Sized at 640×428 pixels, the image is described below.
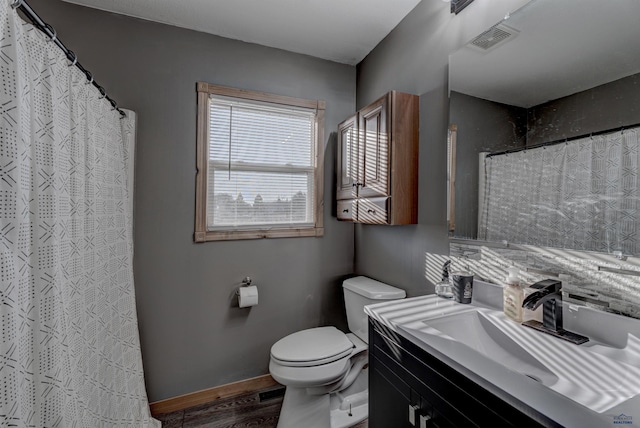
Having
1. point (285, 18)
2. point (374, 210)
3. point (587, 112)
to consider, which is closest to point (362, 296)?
point (374, 210)

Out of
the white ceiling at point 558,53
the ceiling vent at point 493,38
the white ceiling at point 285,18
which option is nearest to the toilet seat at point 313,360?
the white ceiling at point 558,53

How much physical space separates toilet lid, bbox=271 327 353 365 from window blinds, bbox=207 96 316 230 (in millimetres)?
814

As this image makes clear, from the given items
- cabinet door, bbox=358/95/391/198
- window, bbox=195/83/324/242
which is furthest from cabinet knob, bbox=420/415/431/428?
window, bbox=195/83/324/242

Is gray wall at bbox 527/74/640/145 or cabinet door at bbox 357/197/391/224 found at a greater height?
gray wall at bbox 527/74/640/145

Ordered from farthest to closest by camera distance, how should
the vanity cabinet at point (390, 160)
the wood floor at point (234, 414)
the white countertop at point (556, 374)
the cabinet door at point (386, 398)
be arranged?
the wood floor at point (234, 414) → the vanity cabinet at point (390, 160) → the cabinet door at point (386, 398) → the white countertop at point (556, 374)

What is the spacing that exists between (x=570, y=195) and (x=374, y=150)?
964 millimetres

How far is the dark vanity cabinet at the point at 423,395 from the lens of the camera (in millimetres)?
709

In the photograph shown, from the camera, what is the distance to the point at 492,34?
1.29m

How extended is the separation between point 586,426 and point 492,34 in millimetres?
1432

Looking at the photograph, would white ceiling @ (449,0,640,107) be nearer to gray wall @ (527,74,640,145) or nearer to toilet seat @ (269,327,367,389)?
gray wall @ (527,74,640,145)

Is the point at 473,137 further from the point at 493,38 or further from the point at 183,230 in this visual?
the point at 183,230

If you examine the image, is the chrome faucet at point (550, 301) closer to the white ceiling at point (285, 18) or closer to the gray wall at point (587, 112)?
the gray wall at point (587, 112)

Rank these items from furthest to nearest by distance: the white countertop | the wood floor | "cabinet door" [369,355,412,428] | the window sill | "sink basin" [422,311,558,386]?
the window sill → the wood floor → "cabinet door" [369,355,412,428] → "sink basin" [422,311,558,386] → the white countertop

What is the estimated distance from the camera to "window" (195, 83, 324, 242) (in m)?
2.01
